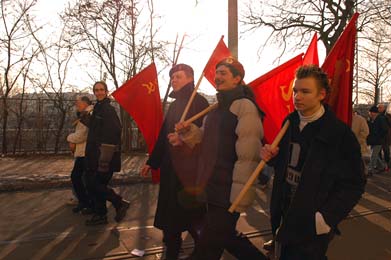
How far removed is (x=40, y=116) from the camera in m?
13.8

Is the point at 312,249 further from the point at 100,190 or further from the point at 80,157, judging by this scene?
the point at 80,157

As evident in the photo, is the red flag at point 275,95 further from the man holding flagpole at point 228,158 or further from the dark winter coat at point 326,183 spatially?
the dark winter coat at point 326,183

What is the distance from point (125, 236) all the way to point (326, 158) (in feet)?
10.6

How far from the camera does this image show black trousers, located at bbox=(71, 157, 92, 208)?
6.01 metres

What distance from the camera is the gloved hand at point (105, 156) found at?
5320 millimetres

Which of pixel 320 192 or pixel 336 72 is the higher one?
pixel 336 72

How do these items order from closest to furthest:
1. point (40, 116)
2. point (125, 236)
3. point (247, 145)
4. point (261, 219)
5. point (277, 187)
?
point (277, 187) < point (247, 145) < point (125, 236) < point (261, 219) < point (40, 116)

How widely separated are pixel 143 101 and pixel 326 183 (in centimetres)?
351

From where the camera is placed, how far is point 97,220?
5.54 meters

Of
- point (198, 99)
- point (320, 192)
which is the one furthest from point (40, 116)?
point (320, 192)

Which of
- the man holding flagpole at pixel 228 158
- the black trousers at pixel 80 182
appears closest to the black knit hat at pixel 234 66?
the man holding flagpole at pixel 228 158

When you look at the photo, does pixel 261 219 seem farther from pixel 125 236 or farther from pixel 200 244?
pixel 200 244

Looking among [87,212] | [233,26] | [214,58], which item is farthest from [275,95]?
[233,26]

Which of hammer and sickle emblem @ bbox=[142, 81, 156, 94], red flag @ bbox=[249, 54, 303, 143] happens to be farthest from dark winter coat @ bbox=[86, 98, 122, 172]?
red flag @ bbox=[249, 54, 303, 143]
